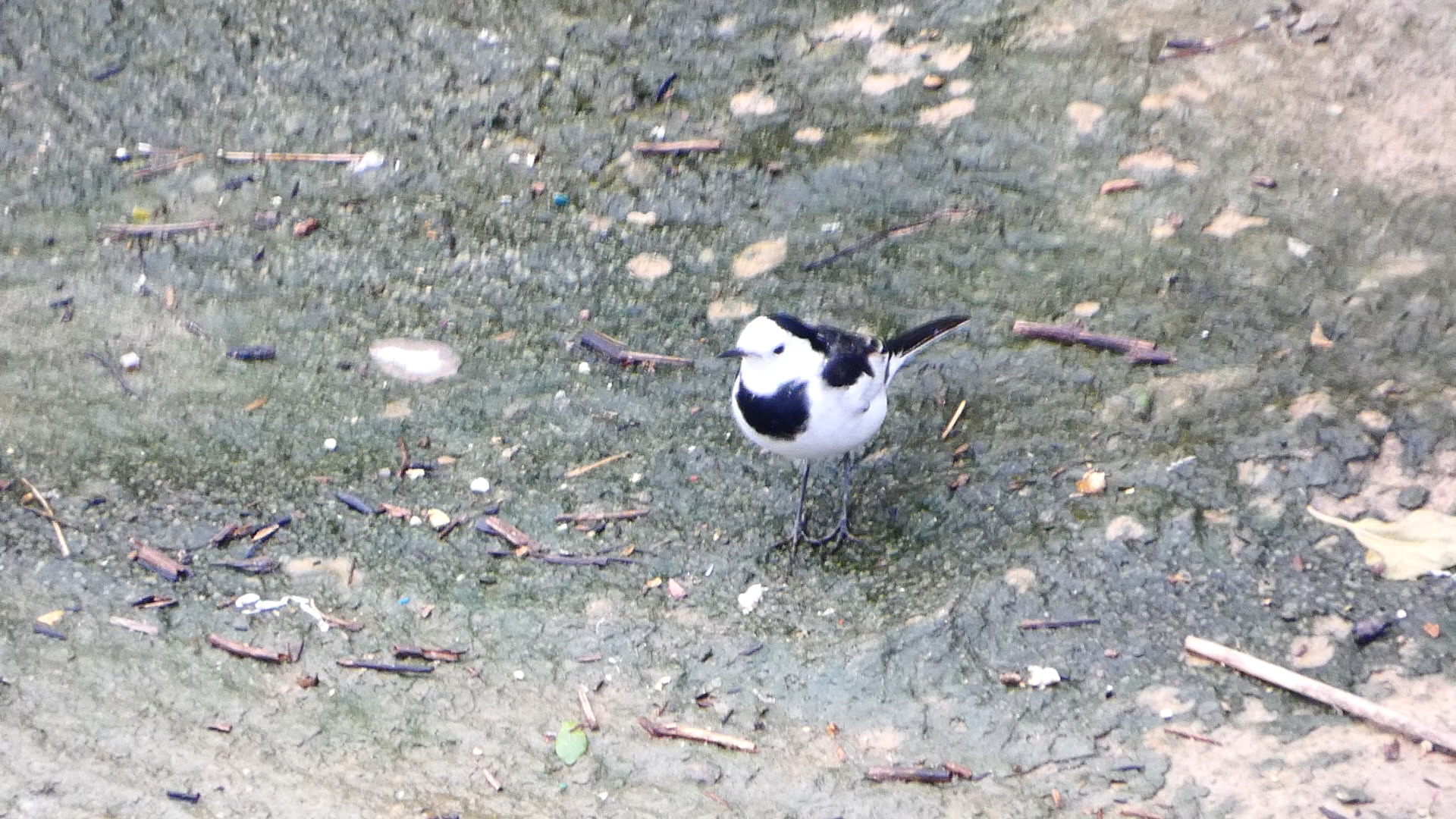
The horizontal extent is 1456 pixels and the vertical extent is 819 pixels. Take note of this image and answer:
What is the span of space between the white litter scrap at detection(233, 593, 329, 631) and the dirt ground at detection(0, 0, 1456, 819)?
2.8 inches

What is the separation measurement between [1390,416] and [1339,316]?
2.19 ft

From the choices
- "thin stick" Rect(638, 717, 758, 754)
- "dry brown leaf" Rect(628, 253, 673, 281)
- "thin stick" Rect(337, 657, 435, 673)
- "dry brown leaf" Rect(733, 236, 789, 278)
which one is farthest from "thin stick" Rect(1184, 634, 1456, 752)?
"dry brown leaf" Rect(628, 253, 673, 281)

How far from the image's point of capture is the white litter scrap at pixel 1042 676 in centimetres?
398

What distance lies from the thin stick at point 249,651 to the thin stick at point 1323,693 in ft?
9.13

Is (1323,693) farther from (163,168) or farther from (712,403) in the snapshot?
(163,168)

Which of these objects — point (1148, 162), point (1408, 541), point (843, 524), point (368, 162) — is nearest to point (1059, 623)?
point (843, 524)

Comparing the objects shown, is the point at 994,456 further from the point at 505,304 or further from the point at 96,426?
the point at 96,426

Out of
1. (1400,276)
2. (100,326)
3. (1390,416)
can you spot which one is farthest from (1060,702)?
(100,326)

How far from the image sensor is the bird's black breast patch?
439 cm

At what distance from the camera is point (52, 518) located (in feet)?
15.8

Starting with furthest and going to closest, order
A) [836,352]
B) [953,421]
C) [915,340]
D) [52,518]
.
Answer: [953,421], [915,340], [52,518], [836,352]

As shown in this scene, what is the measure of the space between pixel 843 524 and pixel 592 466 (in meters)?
1.03

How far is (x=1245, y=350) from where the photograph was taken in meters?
5.07

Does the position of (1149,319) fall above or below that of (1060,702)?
above
